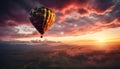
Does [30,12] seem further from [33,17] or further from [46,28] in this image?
[46,28]

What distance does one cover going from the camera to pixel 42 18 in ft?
270

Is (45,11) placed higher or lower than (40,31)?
higher

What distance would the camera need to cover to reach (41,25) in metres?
82.4

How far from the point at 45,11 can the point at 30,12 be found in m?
5.73

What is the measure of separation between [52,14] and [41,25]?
5.53 m

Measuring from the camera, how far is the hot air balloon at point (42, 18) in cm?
8219

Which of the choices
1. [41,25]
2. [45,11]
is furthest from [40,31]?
[45,11]

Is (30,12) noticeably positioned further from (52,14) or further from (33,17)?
(52,14)

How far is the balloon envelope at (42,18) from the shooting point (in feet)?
270

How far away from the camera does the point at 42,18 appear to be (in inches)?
3243

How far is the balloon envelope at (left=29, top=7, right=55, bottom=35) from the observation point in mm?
82188

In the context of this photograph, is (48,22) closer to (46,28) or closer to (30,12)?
(46,28)

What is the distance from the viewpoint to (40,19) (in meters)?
82.6

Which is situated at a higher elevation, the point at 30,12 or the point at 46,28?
the point at 30,12
